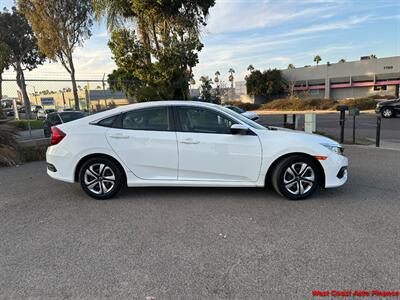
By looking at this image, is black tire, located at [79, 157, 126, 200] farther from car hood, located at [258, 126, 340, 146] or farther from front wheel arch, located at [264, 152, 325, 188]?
car hood, located at [258, 126, 340, 146]

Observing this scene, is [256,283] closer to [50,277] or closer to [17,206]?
[50,277]

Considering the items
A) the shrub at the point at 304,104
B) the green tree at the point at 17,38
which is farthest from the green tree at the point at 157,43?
the shrub at the point at 304,104

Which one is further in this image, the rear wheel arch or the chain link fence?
the chain link fence

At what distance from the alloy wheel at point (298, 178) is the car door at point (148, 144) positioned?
176cm

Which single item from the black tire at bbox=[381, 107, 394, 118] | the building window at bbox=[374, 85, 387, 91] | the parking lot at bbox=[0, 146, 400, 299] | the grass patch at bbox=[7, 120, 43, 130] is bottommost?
the parking lot at bbox=[0, 146, 400, 299]

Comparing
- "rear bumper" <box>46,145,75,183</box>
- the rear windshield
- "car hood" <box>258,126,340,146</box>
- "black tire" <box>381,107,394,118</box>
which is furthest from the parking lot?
"black tire" <box>381,107,394,118</box>

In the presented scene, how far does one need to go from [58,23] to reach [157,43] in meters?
16.1

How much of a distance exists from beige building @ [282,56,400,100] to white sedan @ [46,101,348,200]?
46300 mm

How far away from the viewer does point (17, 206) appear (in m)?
4.87

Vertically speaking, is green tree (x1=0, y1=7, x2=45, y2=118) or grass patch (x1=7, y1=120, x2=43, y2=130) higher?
green tree (x1=0, y1=7, x2=45, y2=118)

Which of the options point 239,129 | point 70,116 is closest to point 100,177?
point 239,129

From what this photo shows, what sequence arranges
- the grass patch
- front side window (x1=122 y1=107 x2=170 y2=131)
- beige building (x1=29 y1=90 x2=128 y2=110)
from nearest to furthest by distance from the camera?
front side window (x1=122 y1=107 x2=170 y2=131)
the grass patch
beige building (x1=29 y1=90 x2=128 y2=110)

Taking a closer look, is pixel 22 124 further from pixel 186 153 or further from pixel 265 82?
pixel 265 82

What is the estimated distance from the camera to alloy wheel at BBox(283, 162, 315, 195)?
471cm
